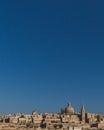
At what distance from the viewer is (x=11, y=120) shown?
59.7m

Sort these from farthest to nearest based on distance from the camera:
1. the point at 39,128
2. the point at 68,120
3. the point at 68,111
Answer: the point at 68,111
the point at 68,120
the point at 39,128

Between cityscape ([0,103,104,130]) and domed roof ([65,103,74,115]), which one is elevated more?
domed roof ([65,103,74,115])

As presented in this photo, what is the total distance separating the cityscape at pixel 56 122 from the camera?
48.2m

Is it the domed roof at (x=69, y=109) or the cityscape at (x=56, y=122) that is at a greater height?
the domed roof at (x=69, y=109)

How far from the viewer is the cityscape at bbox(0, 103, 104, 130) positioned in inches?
1897

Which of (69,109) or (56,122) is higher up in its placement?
(69,109)

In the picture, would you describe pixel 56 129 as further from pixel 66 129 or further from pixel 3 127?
pixel 3 127

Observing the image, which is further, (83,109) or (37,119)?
(83,109)

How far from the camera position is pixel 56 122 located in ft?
188

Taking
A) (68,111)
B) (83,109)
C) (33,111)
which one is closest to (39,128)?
(83,109)

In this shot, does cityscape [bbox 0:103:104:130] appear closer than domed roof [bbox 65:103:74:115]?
Yes

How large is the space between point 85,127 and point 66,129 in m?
4.59

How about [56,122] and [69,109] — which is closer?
[56,122]

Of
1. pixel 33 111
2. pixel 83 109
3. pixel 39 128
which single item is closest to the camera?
pixel 39 128
